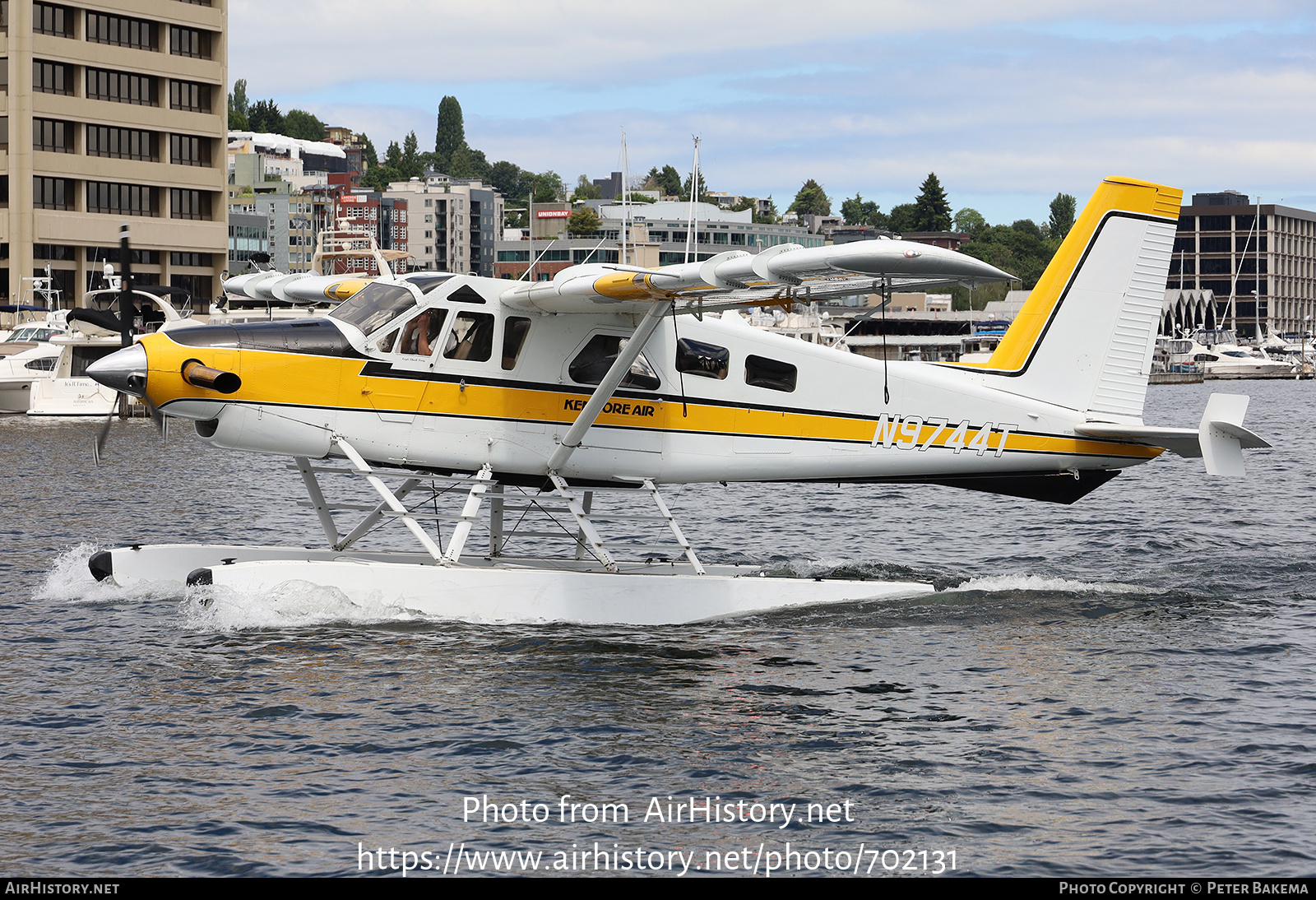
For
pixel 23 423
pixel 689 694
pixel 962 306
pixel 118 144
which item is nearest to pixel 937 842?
pixel 689 694

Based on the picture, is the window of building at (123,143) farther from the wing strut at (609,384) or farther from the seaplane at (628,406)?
the wing strut at (609,384)

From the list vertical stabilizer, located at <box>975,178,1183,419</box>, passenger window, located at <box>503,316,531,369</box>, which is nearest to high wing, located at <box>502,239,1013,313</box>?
passenger window, located at <box>503,316,531,369</box>

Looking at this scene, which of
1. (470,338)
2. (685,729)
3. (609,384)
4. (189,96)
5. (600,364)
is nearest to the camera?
(685,729)

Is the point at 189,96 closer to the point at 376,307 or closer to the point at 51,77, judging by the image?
the point at 51,77

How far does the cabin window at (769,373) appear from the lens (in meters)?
15.0

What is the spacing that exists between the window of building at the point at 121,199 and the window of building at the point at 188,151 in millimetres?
2464

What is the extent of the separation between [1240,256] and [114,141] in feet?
448

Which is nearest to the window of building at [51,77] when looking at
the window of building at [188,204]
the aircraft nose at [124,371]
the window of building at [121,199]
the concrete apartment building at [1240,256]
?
the window of building at [121,199]

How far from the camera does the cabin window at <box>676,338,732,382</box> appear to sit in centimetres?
1477

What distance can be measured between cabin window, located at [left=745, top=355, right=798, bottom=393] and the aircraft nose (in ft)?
20.7

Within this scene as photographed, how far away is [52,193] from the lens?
241 feet

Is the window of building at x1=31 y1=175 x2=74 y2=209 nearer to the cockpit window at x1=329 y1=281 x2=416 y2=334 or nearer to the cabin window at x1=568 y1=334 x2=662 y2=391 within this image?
the cockpit window at x1=329 y1=281 x2=416 y2=334

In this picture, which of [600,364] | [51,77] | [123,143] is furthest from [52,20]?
[600,364]

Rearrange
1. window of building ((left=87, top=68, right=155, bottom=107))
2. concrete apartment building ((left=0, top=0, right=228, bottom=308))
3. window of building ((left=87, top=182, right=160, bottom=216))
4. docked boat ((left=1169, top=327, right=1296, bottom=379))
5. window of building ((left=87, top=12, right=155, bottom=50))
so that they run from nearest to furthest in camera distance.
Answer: concrete apartment building ((left=0, top=0, right=228, bottom=308)), window of building ((left=87, top=12, right=155, bottom=50)), window of building ((left=87, top=68, right=155, bottom=107)), window of building ((left=87, top=182, right=160, bottom=216)), docked boat ((left=1169, top=327, right=1296, bottom=379))
